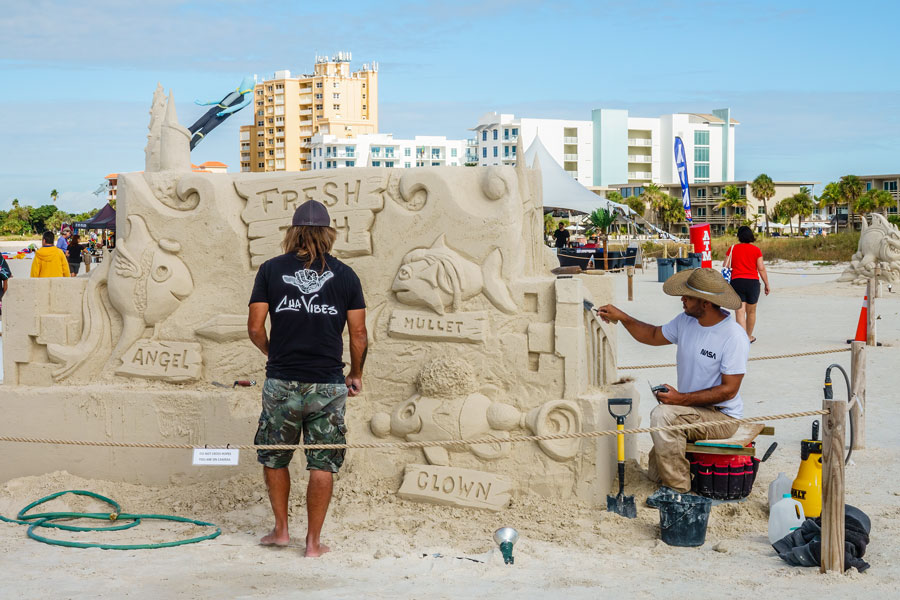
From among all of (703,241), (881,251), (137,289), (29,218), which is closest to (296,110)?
(29,218)

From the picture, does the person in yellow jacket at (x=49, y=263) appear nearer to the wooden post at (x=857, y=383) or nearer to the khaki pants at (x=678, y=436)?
the khaki pants at (x=678, y=436)

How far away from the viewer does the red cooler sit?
11.7 m

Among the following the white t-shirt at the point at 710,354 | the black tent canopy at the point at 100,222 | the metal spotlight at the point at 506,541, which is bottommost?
the metal spotlight at the point at 506,541

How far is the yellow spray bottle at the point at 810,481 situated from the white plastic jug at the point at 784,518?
0.22 feet

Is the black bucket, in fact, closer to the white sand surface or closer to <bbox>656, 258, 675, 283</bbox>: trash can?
the white sand surface

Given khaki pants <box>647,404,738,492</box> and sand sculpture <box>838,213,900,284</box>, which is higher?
sand sculpture <box>838,213,900,284</box>

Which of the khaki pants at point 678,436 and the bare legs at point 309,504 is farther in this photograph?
the khaki pants at point 678,436

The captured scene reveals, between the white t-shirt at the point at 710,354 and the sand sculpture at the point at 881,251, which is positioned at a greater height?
the sand sculpture at the point at 881,251

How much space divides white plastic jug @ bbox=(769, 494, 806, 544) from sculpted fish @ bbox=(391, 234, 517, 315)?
1746 millimetres

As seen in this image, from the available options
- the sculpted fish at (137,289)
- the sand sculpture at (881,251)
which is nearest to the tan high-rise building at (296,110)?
the sand sculpture at (881,251)

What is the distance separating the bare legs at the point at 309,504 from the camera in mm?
4059

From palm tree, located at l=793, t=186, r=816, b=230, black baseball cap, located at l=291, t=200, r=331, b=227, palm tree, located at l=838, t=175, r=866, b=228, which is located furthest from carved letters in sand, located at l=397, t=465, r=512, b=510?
palm tree, located at l=793, t=186, r=816, b=230

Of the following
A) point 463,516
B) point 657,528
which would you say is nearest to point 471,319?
point 463,516

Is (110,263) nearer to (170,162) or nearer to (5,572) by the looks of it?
(170,162)
